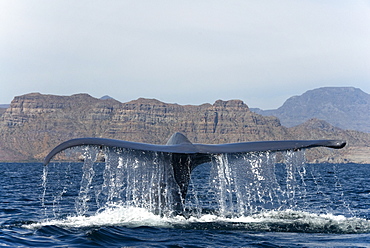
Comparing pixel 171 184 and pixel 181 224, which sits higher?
pixel 171 184

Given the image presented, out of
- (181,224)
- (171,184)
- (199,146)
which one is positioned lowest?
(181,224)

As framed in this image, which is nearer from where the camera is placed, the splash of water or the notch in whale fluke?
the notch in whale fluke

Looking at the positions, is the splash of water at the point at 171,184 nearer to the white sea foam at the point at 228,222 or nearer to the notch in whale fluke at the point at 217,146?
the white sea foam at the point at 228,222

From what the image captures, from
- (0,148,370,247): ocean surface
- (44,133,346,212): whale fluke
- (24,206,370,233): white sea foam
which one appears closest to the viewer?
(44,133,346,212): whale fluke

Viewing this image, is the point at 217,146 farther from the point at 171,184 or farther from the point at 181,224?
the point at 181,224

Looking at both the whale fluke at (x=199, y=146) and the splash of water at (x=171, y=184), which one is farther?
the splash of water at (x=171, y=184)

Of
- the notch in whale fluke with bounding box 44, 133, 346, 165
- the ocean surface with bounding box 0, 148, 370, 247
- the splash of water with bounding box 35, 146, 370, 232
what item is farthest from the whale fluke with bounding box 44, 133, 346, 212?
the ocean surface with bounding box 0, 148, 370, 247

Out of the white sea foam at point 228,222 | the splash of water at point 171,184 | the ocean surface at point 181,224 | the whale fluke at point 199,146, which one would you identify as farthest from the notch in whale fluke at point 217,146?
the white sea foam at point 228,222

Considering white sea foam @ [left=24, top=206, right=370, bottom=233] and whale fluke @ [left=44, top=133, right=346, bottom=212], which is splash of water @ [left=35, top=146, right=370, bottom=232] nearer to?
white sea foam @ [left=24, top=206, right=370, bottom=233]

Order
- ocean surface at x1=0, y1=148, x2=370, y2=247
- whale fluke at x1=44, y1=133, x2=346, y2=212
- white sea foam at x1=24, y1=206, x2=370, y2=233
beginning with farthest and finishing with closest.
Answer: white sea foam at x1=24, y1=206, x2=370, y2=233 < ocean surface at x1=0, y1=148, x2=370, y2=247 < whale fluke at x1=44, y1=133, x2=346, y2=212

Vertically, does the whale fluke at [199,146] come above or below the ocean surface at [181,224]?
above

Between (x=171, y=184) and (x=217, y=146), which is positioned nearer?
(x=217, y=146)

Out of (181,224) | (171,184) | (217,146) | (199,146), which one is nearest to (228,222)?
(181,224)

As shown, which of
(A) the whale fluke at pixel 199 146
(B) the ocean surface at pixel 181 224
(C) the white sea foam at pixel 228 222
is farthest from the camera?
(C) the white sea foam at pixel 228 222
